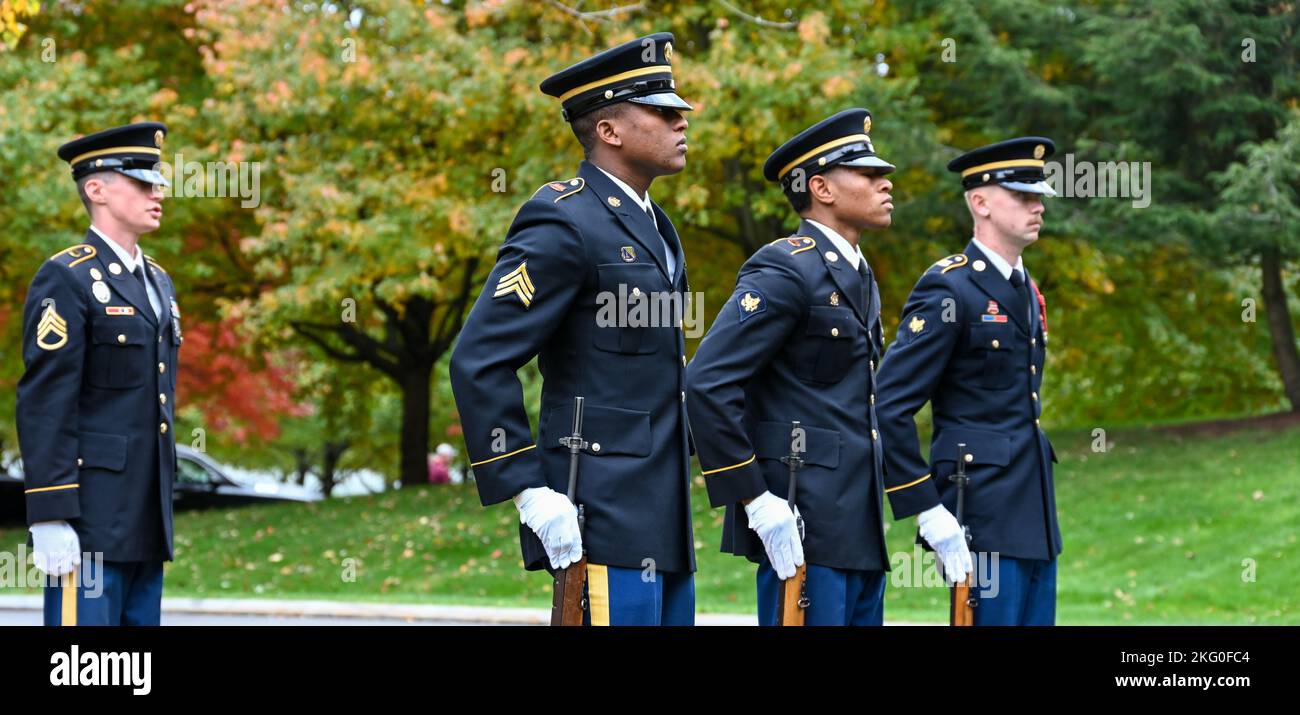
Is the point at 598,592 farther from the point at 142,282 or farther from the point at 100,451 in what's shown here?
the point at 142,282

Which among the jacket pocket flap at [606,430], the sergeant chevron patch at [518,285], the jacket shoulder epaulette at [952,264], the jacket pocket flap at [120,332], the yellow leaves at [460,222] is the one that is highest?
the yellow leaves at [460,222]

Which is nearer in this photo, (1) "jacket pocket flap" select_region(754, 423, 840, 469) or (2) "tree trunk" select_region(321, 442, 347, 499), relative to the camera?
(1) "jacket pocket flap" select_region(754, 423, 840, 469)

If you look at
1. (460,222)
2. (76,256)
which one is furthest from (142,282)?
(460,222)

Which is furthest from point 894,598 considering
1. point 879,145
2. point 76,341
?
point 76,341

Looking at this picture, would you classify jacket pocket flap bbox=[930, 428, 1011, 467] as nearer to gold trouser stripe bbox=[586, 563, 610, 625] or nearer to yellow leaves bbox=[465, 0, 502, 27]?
gold trouser stripe bbox=[586, 563, 610, 625]

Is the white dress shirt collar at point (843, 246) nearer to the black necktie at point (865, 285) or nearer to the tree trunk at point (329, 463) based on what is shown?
the black necktie at point (865, 285)

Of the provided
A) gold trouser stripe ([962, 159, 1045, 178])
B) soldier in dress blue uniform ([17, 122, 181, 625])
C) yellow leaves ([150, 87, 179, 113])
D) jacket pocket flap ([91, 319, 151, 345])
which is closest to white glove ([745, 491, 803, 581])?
gold trouser stripe ([962, 159, 1045, 178])

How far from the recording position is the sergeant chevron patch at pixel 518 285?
451 centimetres

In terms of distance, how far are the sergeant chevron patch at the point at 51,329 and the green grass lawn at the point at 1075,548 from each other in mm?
7714

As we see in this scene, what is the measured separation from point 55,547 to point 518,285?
2397mm

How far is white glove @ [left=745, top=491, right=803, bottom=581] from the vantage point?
5.14 metres

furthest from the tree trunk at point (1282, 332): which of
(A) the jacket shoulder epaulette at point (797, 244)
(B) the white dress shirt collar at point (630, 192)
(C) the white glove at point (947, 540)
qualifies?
(B) the white dress shirt collar at point (630, 192)

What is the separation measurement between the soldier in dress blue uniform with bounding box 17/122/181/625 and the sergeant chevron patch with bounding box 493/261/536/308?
2294mm
